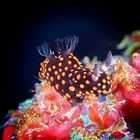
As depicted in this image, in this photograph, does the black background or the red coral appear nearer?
the red coral

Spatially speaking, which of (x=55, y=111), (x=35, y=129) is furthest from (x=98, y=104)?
(x=35, y=129)

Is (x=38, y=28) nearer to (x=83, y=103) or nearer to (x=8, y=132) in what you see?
(x=8, y=132)

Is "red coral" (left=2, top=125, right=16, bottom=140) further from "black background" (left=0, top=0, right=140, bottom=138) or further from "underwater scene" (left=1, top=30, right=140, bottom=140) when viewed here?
"black background" (left=0, top=0, right=140, bottom=138)

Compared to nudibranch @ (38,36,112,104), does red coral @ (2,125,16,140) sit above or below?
above

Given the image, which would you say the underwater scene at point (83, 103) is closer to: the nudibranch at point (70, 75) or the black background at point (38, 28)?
the nudibranch at point (70, 75)

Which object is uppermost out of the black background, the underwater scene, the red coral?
the black background

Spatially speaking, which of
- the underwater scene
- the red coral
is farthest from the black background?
the underwater scene

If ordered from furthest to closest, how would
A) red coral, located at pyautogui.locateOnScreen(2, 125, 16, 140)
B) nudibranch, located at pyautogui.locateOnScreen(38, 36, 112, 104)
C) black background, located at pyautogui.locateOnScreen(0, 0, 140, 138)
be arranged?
black background, located at pyautogui.locateOnScreen(0, 0, 140, 138) → red coral, located at pyautogui.locateOnScreen(2, 125, 16, 140) → nudibranch, located at pyautogui.locateOnScreen(38, 36, 112, 104)

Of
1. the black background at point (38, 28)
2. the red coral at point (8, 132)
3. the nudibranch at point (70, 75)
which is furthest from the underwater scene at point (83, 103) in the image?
the black background at point (38, 28)

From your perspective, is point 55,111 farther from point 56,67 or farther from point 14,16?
point 14,16
